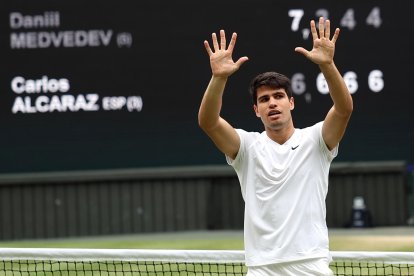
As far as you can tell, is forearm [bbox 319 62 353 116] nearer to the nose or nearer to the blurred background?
the nose

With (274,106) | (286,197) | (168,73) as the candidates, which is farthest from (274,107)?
(168,73)

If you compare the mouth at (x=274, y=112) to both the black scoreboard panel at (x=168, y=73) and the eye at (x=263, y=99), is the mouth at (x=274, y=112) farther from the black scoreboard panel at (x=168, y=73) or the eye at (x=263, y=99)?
the black scoreboard panel at (x=168, y=73)

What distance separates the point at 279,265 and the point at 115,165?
10.2 metres

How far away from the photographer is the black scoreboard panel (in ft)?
49.6

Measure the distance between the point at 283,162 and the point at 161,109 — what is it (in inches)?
380

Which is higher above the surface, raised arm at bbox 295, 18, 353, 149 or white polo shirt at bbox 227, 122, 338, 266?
raised arm at bbox 295, 18, 353, 149

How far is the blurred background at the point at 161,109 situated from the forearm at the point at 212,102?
9.16m

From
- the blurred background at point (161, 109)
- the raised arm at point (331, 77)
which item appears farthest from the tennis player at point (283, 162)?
the blurred background at point (161, 109)

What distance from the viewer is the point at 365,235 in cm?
1491

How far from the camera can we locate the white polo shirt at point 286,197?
5.90 metres

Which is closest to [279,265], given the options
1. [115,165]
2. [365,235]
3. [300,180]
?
[300,180]

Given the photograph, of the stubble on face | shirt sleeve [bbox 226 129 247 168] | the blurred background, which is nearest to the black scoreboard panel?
the blurred background

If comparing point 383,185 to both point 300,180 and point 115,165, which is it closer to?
point 115,165

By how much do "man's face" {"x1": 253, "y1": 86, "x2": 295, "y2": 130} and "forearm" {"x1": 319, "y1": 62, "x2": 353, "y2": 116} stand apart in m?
0.26
